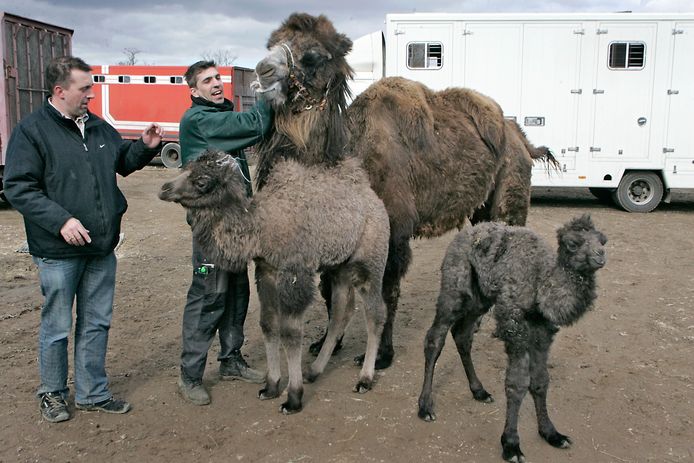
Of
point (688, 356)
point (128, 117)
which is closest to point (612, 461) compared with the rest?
point (688, 356)

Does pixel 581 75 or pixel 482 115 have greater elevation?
pixel 581 75

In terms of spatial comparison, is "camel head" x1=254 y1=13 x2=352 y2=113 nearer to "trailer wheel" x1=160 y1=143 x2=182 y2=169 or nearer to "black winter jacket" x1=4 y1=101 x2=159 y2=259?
"black winter jacket" x1=4 y1=101 x2=159 y2=259

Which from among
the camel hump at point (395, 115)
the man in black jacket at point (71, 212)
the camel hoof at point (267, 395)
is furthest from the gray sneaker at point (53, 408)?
the camel hump at point (395, 115)

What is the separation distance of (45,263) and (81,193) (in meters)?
0.48

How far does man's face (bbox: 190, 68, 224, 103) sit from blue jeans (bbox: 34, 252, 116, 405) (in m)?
1.22

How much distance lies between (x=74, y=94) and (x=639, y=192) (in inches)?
477

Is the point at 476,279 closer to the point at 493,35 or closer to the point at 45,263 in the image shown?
the point at 45,263

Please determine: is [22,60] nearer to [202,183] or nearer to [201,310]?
[201,310]

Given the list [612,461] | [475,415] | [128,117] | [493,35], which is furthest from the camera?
[128,117]

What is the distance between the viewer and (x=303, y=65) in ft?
13.0

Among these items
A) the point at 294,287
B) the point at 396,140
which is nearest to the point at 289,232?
the point at 294,287

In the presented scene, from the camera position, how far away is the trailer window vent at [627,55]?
12281 millimetres

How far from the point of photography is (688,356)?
5062 millimetres

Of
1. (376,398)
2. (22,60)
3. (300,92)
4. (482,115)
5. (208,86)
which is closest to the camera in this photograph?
(300,92)
